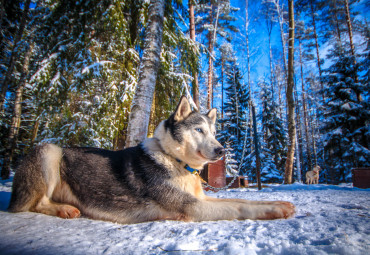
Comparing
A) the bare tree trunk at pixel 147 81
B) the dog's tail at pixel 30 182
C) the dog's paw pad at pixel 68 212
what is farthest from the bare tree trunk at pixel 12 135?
the dog's paw pad at pixel 68 212

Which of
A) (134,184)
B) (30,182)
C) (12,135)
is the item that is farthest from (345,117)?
(12,135)

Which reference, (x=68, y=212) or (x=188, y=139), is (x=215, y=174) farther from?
(x=68, y=212)

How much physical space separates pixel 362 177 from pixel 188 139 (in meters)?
7.18

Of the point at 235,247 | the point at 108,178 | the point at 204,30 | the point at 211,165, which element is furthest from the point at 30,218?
the point at 204,30

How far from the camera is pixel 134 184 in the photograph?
2.00m

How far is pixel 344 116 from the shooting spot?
13.8 meters

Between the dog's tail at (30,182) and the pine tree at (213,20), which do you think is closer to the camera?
the dog's tail at (30,182)

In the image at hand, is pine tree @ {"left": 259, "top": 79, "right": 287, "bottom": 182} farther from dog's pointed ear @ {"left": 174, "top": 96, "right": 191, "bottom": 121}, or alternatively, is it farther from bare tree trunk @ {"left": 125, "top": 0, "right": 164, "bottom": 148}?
dog's pointed ear @ {"left": 174, "top": 96, "right": 191, "bottom": 121}

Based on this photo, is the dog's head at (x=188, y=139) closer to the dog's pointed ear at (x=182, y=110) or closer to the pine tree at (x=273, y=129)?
the dog's pointed ear at (x=182, y=110)

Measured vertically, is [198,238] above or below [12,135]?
below

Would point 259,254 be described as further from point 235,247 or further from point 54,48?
point 54,48

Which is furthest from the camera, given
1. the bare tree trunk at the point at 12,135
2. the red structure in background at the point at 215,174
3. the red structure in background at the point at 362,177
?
the bare tree trunk at the point at 12,135

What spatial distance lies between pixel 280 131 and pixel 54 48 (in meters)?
23.6

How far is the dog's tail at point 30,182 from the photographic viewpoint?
2.03 m
